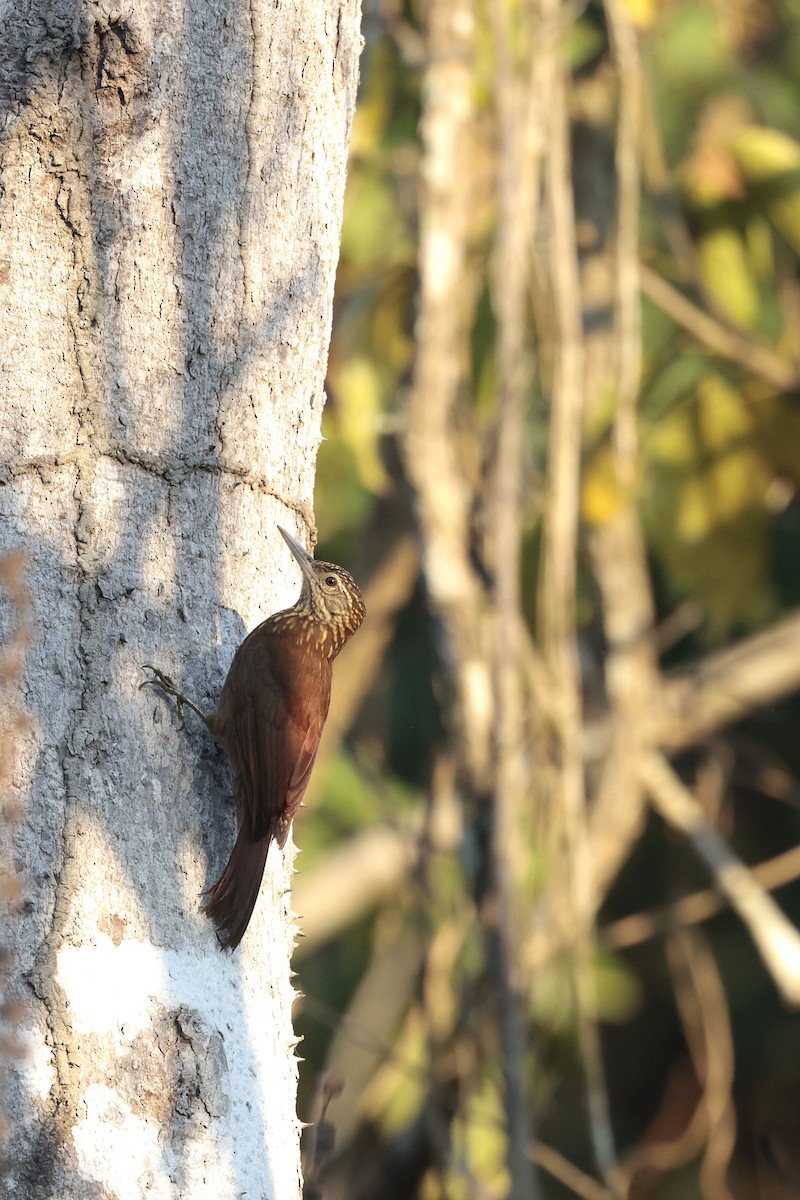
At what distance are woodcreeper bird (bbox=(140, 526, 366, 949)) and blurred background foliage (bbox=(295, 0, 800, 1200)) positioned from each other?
84.5 inches

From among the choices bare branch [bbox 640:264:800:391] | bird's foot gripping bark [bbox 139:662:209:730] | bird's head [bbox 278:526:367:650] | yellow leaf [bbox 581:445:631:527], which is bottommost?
bird's foot gripping bark [bbox 139:662:209:730]

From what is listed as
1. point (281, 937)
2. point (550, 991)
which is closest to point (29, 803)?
point (281, 937)

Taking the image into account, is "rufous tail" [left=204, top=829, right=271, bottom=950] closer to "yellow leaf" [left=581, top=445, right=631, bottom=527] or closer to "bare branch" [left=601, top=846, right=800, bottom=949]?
"yellow leaf" [left=581, top=445, right=631, bottom=527]

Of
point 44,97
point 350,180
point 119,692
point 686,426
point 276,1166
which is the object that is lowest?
point 276,1166

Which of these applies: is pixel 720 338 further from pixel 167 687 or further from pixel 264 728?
pixel 167 687

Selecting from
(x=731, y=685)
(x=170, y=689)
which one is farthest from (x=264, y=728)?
(x=731, y=685)

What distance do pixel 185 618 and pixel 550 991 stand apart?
352cm

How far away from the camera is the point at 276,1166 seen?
1.94 metres

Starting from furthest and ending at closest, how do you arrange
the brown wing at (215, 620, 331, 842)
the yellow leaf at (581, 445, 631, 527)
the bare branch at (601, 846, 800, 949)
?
1. the bare branch at (601, 846, 800, 949)
2. the yellow leaf at (581, 445, 631, 527)
3. the brown wing at (215, 620, 331, 842)

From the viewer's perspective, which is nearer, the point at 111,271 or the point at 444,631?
the point at 111,271

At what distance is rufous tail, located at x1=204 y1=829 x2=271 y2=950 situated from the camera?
196 centimetres

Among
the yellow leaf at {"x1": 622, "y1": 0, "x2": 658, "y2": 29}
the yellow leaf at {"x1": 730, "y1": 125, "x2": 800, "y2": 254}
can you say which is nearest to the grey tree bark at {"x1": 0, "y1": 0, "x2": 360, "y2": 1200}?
the yellow leaf at {"x1": 730, "y1": 125, "x2": 800, "y2": 254}

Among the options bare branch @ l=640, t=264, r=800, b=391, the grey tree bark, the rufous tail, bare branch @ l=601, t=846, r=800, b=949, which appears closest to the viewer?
the grey tree bark

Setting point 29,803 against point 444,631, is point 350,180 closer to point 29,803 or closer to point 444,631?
point 444,631
